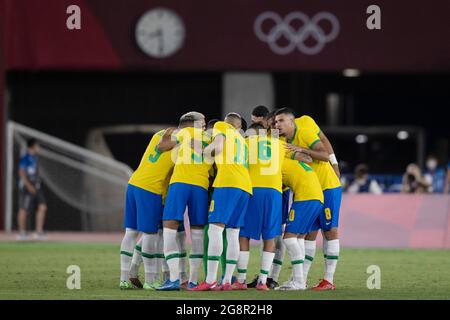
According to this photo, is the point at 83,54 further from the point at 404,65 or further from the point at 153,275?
the point at 153,275

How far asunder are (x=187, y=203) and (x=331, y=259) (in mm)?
2035

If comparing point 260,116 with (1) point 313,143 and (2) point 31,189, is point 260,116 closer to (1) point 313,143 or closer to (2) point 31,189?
(1) point 313,143

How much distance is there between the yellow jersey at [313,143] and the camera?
15.5 meters

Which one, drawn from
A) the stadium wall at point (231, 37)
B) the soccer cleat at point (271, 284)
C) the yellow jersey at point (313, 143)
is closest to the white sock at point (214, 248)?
the soccer cleat at point (271, 284)

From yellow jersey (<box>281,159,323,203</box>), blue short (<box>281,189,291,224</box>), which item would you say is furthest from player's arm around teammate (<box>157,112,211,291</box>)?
blue short (<box>281,189,291,224</box>)

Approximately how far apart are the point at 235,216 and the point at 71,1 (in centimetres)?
1592

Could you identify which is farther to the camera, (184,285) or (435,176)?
(435,176)

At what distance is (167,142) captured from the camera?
15.1 meters

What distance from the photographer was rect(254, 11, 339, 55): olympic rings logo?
3048 centimetres

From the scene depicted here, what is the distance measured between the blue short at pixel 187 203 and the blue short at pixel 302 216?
108 cm

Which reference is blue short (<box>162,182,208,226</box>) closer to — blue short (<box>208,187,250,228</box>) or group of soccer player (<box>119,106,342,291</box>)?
group of soccer player (<box>119,106,342,291</box>)

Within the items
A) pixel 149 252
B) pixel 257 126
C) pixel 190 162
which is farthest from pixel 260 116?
pixel 149 252

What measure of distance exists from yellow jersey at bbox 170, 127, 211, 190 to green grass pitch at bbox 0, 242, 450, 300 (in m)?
1.43
